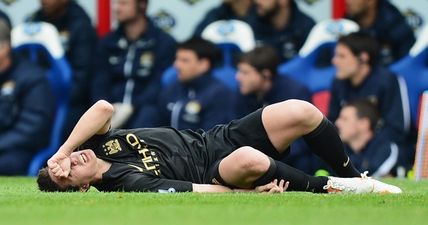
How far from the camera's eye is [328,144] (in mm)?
9000

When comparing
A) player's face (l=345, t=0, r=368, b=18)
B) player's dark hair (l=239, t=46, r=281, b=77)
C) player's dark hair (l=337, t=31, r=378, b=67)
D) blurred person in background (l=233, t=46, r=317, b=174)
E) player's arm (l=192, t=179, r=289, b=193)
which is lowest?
blurred person in background (l=233, t=46, r=317, b=174)

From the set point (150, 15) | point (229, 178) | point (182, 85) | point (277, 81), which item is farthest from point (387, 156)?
point (229, 178)

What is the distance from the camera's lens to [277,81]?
13.8m

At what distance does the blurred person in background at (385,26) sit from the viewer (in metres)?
14.4

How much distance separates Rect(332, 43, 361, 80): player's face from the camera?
44.8 feet

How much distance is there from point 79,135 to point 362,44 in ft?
18.2

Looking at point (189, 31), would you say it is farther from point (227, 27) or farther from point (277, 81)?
point (277, 81)

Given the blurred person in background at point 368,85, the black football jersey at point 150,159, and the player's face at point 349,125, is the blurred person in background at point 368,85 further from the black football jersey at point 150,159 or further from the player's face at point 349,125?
the black football jersey at point 150,159

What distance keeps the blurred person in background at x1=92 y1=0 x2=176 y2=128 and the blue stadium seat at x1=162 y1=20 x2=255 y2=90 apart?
195 mm

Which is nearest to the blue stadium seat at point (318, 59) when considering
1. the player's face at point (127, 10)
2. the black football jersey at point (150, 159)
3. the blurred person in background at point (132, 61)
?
the blurred person in background at point (132, 61)

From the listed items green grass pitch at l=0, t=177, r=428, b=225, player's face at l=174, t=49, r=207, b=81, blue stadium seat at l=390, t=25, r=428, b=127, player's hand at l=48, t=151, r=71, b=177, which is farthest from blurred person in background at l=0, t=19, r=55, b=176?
player's hand at l=48, t=151, r=71, b=177

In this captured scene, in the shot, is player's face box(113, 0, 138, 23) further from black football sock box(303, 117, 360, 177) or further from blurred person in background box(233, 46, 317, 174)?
black football sock box(303, 117, 360, 177)

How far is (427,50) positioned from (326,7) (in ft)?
4.35

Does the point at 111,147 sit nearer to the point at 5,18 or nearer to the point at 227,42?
the point at 227,42
